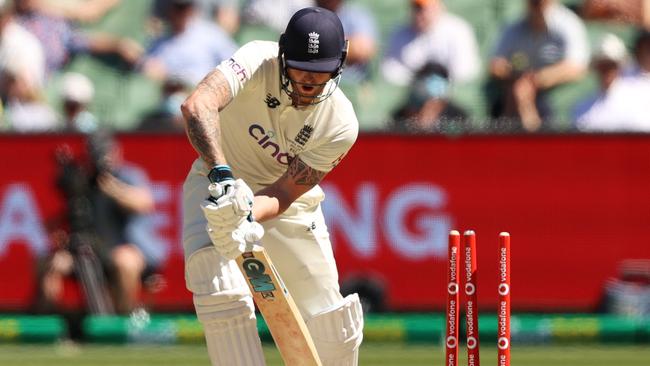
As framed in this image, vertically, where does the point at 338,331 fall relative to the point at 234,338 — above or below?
below

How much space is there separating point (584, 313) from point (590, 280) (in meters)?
0.22

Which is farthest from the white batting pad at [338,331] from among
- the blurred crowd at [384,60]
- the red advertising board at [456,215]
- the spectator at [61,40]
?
the spectator at [61,40]

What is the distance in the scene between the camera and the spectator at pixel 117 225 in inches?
347

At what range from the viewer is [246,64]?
4.66 metres

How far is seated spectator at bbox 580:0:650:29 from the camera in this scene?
9.71 meters

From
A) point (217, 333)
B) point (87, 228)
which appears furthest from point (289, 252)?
point (87, 228)

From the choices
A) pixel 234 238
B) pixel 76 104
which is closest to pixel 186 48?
pixel 76 104

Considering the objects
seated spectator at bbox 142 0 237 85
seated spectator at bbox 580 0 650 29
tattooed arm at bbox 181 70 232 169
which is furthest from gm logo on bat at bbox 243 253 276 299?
seated spectator at bbox 580 0 650 29

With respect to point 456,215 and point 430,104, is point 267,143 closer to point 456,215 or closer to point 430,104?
point 456,215

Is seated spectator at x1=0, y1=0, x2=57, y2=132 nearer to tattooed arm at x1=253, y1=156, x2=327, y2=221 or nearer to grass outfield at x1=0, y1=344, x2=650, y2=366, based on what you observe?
grass outfield at x1=0, y1=344, x2=650, y2=366

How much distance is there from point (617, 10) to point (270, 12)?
2.46 metres

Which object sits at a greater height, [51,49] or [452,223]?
[51,49]

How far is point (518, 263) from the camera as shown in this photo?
895 cm

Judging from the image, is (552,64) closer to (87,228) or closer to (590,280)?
(590,280)
